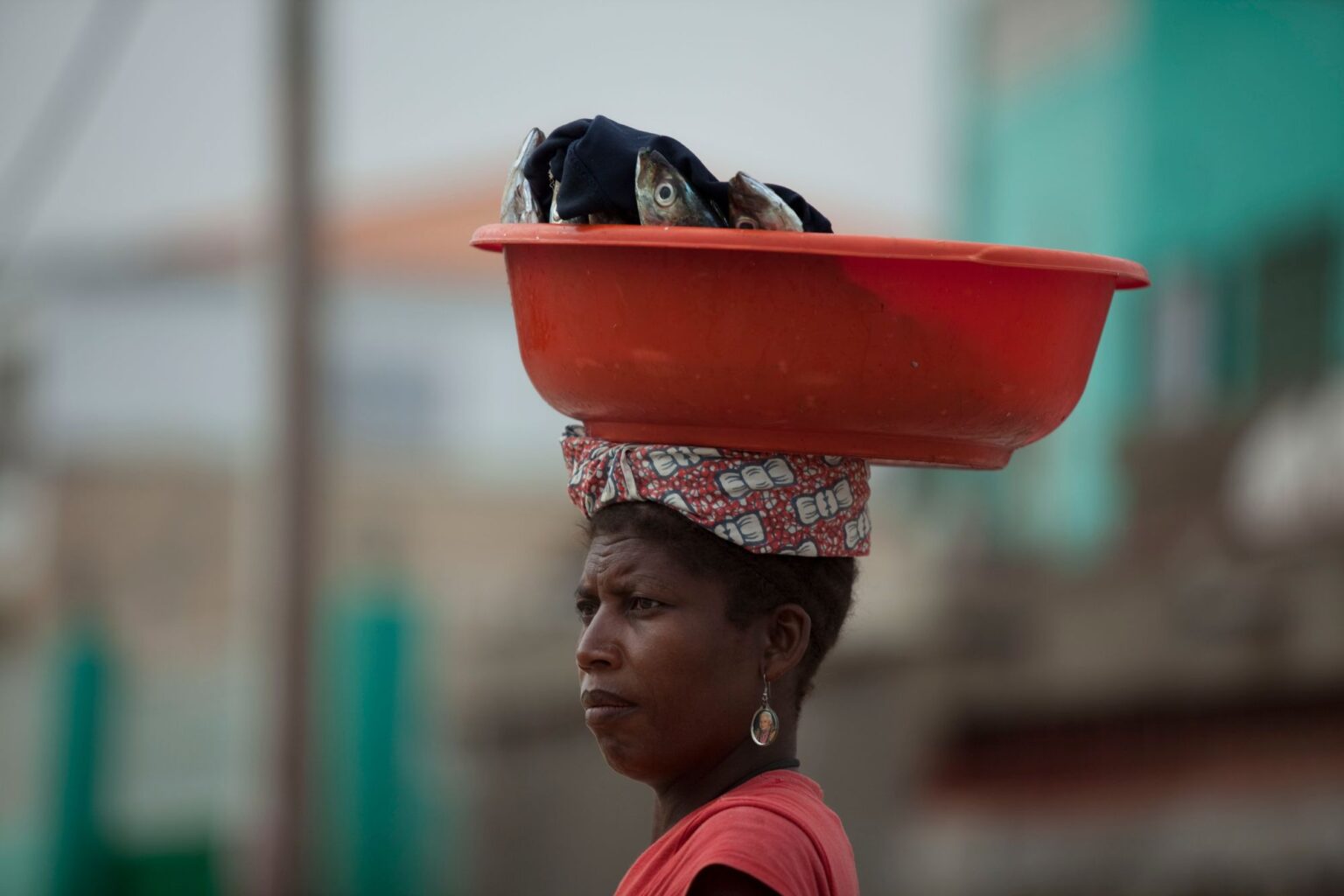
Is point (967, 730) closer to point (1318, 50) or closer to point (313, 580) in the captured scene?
point (313, 580)

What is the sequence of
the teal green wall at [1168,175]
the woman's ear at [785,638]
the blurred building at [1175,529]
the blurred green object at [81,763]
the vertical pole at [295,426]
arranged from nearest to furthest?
the woman's ear at [785,638], the vertical pole at [295,426], the blurred building at [1175,529], the blurred green object at [81,763], the teal green wall at [1168,175]

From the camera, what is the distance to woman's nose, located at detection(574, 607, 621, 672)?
2.20 meters

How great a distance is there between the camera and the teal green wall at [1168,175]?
995cm

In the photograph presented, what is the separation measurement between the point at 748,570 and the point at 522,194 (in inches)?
22.6

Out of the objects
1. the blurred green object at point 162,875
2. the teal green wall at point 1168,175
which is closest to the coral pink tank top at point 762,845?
the teal green wall at point 1168,175

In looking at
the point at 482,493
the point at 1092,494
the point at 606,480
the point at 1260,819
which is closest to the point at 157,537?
the point at 482,493

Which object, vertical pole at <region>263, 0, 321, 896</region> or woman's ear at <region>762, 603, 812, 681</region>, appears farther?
vertical pole at <region>263, 0, 321, 896</region>

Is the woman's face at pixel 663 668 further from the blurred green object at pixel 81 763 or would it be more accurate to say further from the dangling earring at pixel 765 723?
the blurred green object at pixel 81 763

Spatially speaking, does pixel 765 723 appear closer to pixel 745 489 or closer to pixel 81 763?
pixel 745 489

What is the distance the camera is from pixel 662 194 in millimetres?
1971

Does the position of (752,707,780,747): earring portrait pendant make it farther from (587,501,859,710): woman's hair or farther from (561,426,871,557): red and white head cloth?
(561,426,871,557): red and white head cloth

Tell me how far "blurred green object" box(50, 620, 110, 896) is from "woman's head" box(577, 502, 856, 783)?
773 cm

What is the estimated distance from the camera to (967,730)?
8.38 m

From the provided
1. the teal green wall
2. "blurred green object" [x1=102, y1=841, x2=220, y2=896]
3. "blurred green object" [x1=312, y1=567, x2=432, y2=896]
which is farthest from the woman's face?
"blurred green object" [x1=102, y1=841, x2=220, y2=896]
